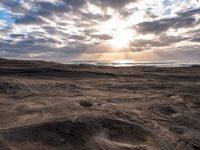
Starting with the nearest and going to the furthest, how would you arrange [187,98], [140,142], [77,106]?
[140,142], [77,106], [187,98]

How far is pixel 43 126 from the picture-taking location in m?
4.51

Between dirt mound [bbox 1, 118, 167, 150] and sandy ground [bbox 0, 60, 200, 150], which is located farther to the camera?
sandy ground [bbox 0, 60, 200, 150]

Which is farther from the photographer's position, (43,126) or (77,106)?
(77,106)

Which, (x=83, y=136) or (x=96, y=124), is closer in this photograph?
(x=83, y=136)

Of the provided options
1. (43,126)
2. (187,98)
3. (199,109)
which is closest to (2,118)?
(43,126)

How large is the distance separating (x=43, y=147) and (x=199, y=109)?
4.72m

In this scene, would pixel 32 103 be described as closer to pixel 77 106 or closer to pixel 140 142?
pixel 77 106

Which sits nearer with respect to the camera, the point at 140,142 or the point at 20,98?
the point at 140,142

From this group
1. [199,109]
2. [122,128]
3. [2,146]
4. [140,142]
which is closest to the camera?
[2,146]

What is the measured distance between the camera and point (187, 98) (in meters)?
8.24

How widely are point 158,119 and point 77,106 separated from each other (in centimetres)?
209

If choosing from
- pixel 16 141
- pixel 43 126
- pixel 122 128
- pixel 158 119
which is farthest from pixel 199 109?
pixel 16 141

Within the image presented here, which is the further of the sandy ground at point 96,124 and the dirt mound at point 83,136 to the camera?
the sandy ground at point 96,124

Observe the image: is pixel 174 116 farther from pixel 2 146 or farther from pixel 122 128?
pixel 2 146
